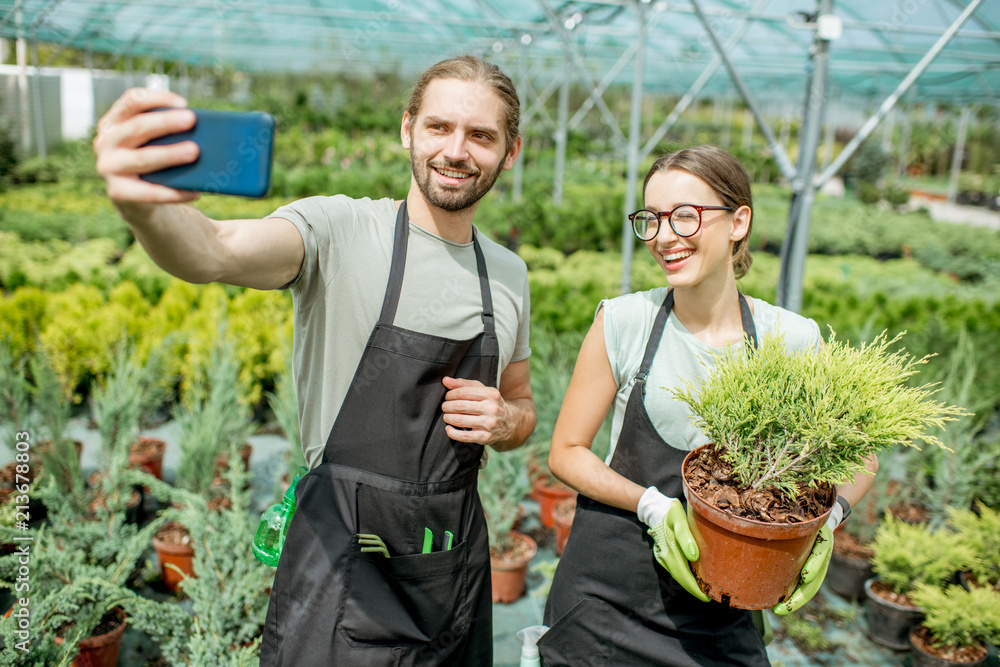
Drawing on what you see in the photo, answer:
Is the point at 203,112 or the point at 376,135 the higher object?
the point at 376,135

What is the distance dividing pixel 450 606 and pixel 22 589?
1.50 metres

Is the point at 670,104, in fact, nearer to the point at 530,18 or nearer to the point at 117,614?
the point at 530,18

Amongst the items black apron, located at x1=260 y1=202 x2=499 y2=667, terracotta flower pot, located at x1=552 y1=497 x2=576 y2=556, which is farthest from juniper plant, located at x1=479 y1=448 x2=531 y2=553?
black apron, located at x1=260 y1=202 x2=499 y2=667

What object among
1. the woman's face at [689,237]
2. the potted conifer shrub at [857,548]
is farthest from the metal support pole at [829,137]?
the woman's face at [689,237]

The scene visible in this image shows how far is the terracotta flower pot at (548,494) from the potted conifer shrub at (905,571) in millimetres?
1354

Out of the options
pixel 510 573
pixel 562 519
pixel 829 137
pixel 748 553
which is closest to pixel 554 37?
pixel 829 137

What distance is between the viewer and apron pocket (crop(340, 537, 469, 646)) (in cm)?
134

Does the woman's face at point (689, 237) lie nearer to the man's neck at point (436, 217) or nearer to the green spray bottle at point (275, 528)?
the man's neck at point (436, 217)

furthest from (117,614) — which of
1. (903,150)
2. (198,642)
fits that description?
(903,150)

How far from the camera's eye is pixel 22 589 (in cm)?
206

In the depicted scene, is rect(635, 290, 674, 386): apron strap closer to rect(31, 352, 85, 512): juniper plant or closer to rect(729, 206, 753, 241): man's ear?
rect(729, 206, 753, 241): man's ear

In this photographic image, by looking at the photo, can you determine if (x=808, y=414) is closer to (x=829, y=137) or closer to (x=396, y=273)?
(x=396, y=273)

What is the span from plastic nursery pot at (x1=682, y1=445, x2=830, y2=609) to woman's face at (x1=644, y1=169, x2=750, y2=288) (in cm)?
47

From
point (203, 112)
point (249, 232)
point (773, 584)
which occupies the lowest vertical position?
point (773, 584)
